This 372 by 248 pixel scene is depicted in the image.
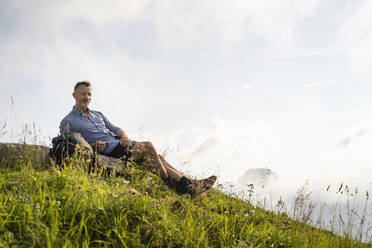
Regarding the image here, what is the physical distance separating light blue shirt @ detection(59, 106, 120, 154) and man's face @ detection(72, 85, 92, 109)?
17 centimetres

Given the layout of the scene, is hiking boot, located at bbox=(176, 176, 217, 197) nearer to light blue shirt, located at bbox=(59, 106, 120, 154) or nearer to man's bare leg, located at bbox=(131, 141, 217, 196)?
man's bare leg, located at bbox=(131, 141, 217, 196)

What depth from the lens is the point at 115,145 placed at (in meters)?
5.86

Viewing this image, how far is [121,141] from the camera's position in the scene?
5.86m

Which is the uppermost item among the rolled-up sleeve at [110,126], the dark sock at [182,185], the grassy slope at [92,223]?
the rolled-up sleeve at [110,126]

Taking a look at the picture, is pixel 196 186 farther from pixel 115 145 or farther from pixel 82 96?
pixel 82 96

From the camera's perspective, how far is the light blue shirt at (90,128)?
585cm

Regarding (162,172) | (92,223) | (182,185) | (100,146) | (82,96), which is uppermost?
(82,96)

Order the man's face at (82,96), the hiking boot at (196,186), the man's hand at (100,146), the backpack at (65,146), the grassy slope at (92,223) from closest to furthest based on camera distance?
1. the grassy slope at (92,223)
2. the backpack at (65,146)
3. the hiking boot at (196,186)
4. the man's hand at (100,146)
5. the man's face at (82,96)

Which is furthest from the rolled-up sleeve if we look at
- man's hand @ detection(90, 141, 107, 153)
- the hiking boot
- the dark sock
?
the hiking boot

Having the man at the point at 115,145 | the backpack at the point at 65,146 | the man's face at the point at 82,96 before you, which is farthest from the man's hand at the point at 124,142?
the man's face at the point at 82,96

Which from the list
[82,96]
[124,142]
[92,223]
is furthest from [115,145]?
[92,223]

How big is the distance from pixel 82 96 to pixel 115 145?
123 centimetres

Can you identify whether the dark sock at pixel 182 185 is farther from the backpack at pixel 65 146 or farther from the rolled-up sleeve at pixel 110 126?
the rolled-up sleeve at pixel 110 126

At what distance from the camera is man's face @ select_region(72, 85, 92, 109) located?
20.0ft
